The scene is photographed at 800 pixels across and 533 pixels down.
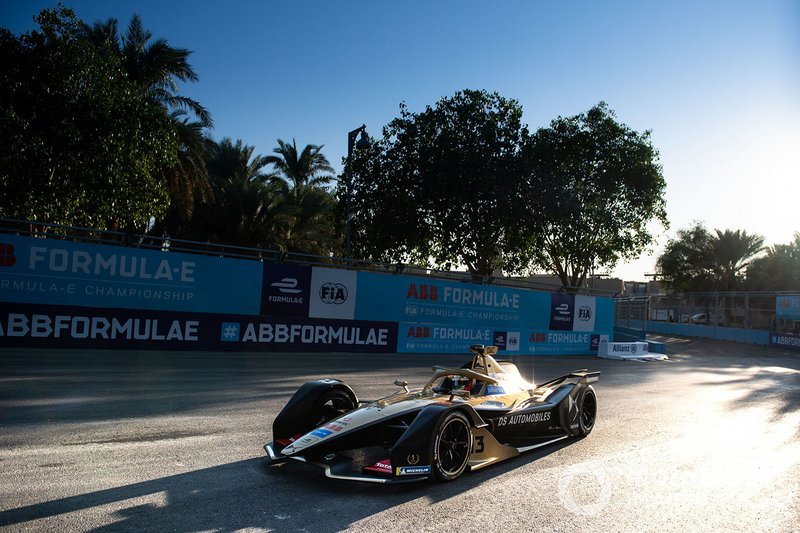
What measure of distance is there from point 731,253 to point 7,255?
171ft

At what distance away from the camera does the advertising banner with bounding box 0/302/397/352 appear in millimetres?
13352

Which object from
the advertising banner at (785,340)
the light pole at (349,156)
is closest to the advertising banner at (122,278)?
the light pole at (349,156)

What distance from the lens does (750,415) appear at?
10.7 m

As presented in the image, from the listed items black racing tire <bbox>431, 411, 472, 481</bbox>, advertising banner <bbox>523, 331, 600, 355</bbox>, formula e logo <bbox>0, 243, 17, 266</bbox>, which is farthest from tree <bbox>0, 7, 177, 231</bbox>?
black racing tire <bbox>431, 411, 472, 481</bbox>

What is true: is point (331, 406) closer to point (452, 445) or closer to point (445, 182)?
point (452, 445)

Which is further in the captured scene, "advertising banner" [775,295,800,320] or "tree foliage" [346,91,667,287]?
"advertising banner" [775,295,800,320]

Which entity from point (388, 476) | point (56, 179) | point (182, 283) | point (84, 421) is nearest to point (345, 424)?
point (388, 476)

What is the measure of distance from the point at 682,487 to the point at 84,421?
684cm

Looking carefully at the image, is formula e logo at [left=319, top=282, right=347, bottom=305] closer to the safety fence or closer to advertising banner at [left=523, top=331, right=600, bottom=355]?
advertising banner at [left=523, top=331, right=600, bottom=355]

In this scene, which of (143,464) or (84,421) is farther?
(84,421)

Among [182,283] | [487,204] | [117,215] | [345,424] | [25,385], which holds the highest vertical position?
[487,204]

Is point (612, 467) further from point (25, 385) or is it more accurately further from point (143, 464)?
point (25, 385)

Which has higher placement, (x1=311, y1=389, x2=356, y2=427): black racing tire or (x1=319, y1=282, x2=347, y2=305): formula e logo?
(x1=319, y1=282, x2=347, y2=305): formula e logo

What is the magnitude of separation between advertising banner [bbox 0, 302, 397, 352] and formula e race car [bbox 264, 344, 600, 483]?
9.48m
